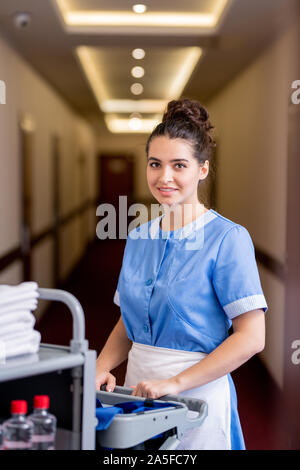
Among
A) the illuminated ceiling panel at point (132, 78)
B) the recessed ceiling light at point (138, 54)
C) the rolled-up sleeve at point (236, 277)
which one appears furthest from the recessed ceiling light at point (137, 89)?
the rolled-up sleeve at point (236, 277)

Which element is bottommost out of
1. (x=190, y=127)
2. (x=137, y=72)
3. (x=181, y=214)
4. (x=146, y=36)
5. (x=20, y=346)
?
(x=20, y=346)

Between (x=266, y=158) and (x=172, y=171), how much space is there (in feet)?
10.1

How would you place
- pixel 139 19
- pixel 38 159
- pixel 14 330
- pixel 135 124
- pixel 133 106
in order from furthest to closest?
pixel 135 124 → pixel 133 106 → pixel 38 159 → pixel 139 19 → pixel 14 330

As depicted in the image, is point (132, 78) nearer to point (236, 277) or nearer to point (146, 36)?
point (146, 36)

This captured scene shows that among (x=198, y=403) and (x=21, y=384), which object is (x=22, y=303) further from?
(x=198, y=403)

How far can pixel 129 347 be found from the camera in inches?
74.6

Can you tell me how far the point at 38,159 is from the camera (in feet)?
20.2

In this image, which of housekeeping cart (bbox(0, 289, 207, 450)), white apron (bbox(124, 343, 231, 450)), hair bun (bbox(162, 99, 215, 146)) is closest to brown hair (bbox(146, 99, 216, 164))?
hair bun (bbox(162, 99, 215, 146))

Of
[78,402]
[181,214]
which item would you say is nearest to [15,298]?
[78,402]

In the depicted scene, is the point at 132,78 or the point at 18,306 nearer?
the point at 18,306

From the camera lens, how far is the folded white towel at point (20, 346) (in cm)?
113

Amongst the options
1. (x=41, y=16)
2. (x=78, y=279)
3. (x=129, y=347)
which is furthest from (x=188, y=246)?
(x=78, y=279)

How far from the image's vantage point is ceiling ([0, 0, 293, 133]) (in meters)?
3.81

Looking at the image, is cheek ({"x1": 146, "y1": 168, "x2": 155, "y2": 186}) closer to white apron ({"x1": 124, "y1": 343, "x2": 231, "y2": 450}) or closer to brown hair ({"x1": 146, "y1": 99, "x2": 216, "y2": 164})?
brown hair ({"x1": 146, "y1": 99, "x2": 216, "y2": 164})
